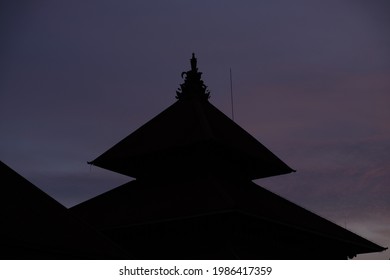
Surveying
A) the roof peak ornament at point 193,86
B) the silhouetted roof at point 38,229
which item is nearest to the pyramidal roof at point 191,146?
the roof peak ornament at point 193,86

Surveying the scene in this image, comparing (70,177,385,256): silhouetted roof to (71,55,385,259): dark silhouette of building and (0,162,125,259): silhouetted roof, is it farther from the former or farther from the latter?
(0,162,125,259): silhouetted roof

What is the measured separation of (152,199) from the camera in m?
19.4

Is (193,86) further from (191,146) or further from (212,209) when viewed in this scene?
(212,209)

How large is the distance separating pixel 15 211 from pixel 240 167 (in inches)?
398

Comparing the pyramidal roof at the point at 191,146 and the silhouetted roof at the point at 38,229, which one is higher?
the pyramidal roof at the point at 191,146

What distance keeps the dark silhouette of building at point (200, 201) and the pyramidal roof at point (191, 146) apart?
39mm

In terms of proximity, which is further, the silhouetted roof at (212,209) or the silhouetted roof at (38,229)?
the silhouetted roof at (212,209)

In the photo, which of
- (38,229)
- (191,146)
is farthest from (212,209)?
(38,229)

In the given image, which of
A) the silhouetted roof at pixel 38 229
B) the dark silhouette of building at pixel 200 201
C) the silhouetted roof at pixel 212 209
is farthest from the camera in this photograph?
the dark silhouette of building at pixel 200 201

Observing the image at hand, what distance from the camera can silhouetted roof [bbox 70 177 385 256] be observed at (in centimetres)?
1730

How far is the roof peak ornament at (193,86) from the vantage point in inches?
939

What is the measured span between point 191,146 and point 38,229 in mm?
7477

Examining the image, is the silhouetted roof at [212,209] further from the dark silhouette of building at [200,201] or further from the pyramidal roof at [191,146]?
the pyramidal roof at [191,146]
